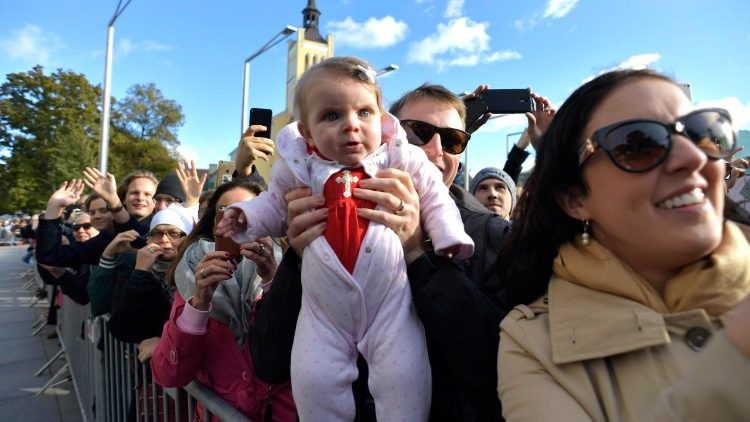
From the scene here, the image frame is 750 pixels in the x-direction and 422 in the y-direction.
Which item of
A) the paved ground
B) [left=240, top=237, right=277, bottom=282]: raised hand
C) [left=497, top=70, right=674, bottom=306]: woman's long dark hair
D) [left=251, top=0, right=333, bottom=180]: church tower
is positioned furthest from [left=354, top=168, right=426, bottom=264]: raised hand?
[left=251, top=0, right=333, bottom=180]: church tower

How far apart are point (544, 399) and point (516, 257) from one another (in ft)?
1.48

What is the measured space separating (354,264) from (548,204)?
64cm

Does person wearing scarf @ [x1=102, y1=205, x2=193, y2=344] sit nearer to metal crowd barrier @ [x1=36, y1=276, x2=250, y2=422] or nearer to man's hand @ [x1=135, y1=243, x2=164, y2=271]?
man's hand @ [x1=135, y1=243, x2=164, y2=271]

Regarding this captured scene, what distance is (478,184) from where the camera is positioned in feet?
13.4

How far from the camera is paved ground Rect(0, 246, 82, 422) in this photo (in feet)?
16.2

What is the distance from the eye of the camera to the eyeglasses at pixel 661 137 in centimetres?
108

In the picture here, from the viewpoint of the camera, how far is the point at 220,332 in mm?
2199

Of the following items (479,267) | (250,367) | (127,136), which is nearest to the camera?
(479,267)

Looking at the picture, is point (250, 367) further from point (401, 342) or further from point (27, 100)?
point (27, 100)

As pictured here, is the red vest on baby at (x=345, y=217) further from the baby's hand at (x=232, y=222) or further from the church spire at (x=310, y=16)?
the church spire at (x=310, y=16)

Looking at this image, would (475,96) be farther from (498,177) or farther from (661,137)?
(661,137)

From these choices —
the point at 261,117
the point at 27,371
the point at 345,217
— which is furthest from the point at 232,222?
the point at 27,371

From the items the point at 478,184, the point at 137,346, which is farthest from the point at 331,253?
the point at 478,184

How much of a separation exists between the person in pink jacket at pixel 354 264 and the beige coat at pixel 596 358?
32 centimetres
